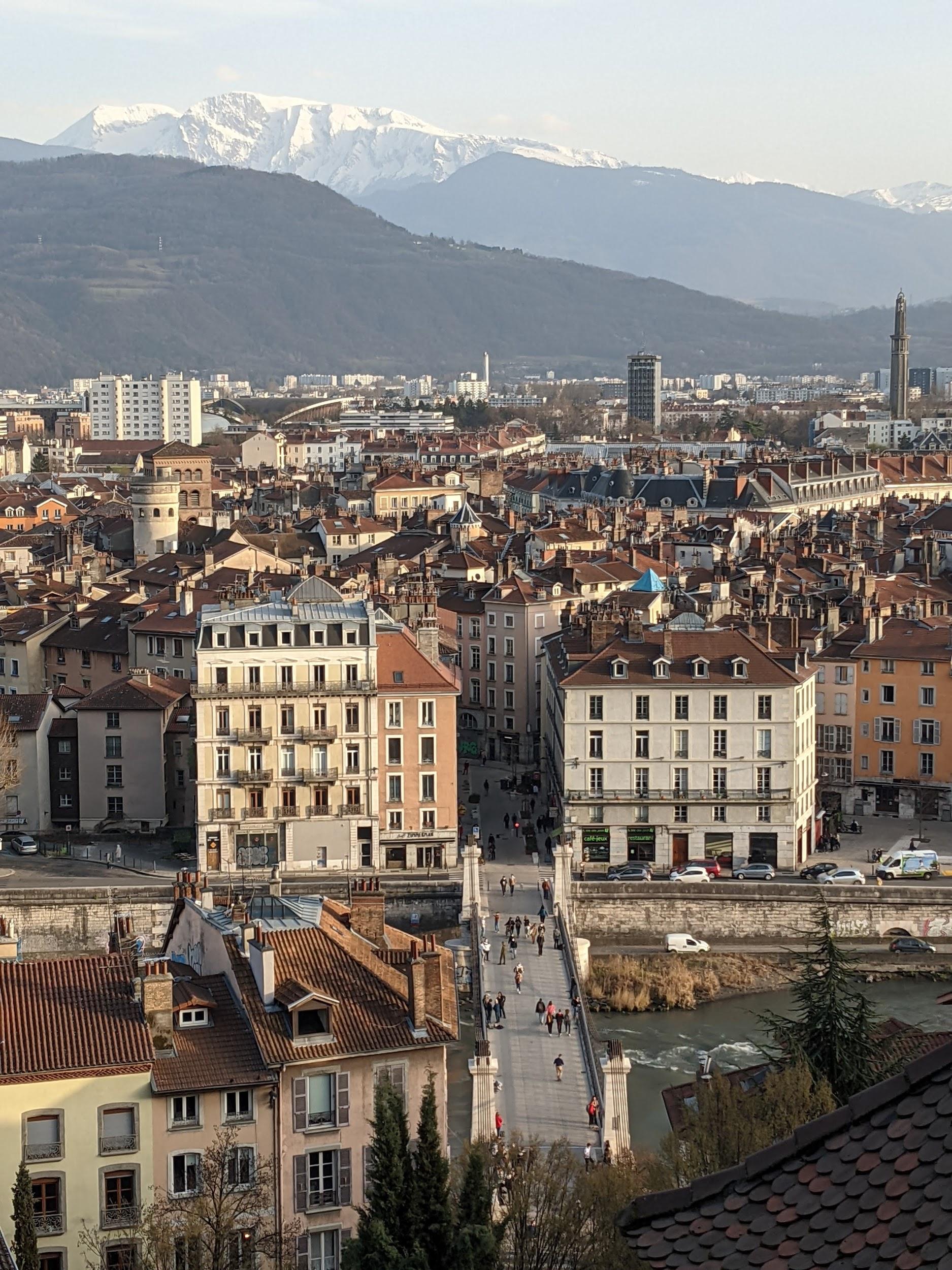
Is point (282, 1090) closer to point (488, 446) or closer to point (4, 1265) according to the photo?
point (4, 1265)

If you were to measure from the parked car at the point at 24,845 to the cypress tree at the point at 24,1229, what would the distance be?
2834cm

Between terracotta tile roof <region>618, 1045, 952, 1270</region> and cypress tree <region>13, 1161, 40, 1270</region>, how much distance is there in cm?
907

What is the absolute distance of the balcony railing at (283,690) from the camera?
41.5 meters

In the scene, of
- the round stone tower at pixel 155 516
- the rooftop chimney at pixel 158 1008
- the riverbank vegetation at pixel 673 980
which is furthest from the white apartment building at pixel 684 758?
the round stone tower at pixel 155 516

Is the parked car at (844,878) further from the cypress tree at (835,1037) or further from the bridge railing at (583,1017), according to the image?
the cypress tree at (835,1037)

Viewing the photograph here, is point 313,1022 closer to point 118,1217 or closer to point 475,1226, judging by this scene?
point 118,1217

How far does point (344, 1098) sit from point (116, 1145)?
7.62 feet

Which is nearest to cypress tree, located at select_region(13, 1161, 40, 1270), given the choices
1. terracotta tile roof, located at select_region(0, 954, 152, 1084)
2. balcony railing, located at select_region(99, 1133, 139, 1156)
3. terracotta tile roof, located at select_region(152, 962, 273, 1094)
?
terracotta tile roof, located at select_region(0, 954, 152, 1084)

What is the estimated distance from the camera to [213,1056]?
20578 mm

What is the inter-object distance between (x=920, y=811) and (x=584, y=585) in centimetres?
1708

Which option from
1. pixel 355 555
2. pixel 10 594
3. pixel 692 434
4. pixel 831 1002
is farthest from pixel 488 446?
pixel 831 1002

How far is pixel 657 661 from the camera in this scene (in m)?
43.2

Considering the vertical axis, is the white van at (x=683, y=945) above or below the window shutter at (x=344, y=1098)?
below

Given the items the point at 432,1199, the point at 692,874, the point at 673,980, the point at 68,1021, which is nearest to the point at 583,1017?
the point at 673,980
